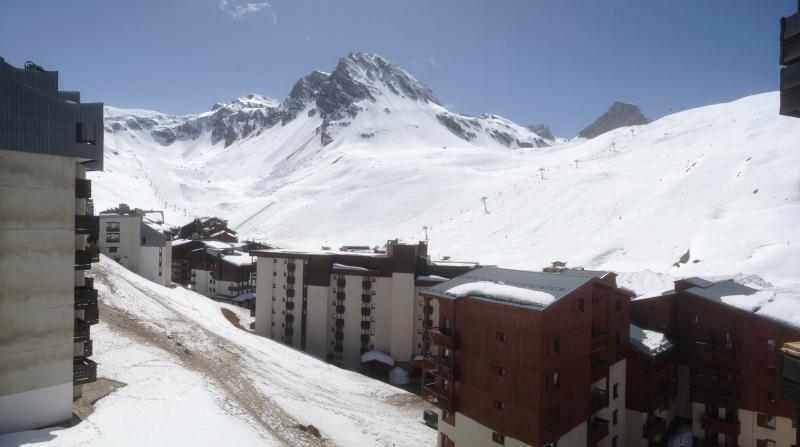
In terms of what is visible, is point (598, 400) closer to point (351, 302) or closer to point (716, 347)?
point (716, 347)

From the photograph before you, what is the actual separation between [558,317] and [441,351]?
786 cm

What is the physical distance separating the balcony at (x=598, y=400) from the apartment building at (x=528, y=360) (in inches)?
2.3

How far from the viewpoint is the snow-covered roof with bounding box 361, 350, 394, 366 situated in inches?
1902

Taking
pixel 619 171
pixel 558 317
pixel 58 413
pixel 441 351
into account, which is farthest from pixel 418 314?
pixel 619 171

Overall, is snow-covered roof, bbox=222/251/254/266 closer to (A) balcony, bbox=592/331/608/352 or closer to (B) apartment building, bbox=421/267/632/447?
(B) apartment building, bbox=421/267/632/447

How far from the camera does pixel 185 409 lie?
74.3 ft

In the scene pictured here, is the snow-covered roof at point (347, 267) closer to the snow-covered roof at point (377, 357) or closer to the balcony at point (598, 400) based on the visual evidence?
the snow-covered roof at point (377, 357)

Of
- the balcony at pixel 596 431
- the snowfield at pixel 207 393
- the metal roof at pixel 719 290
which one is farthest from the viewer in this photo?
the metal roof at pixel 719 290

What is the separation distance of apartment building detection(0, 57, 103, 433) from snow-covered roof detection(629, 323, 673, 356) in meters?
32.4

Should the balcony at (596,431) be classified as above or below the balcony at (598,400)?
below

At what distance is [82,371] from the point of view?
20906 mm

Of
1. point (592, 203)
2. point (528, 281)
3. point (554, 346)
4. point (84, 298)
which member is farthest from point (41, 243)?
point (592, 203)

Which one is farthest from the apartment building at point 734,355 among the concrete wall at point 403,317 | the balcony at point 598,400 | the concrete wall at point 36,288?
the concrete wall at point 36,288

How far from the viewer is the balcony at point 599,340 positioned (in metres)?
27.1
